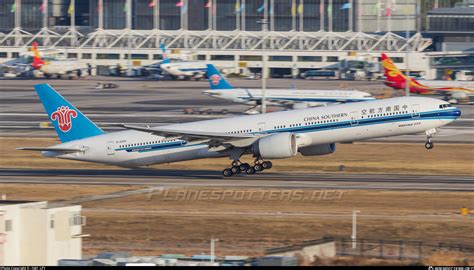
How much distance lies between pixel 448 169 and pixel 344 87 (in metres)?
89.4

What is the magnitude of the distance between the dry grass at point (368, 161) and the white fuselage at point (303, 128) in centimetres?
490

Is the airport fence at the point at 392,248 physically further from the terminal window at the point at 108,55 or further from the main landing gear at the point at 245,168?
the terminal window at the point at 108,55

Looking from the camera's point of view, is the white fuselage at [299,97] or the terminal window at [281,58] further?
the terminal window at [281,58]

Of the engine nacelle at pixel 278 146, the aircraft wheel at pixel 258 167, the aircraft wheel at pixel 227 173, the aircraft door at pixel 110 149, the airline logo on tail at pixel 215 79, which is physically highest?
the airline logo on tail at pixel 215 79

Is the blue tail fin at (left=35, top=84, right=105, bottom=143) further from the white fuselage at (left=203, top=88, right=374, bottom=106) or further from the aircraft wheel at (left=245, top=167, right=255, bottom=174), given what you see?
the white fuselage at (left=203, top=88, right=374, bottom=106)

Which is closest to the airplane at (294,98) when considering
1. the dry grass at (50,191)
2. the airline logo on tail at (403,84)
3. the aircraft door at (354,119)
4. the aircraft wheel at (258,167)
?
the airline logo on tail at (403,84)

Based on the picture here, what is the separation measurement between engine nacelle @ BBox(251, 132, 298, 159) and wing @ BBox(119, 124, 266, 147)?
1344 mm

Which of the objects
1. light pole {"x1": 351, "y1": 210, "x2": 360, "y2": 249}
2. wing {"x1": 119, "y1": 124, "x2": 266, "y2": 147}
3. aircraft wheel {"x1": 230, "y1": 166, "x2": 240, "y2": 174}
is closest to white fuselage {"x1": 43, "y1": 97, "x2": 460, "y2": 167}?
wing {"x1": 119, "y1": 124, "x2": 266, "y2": 147}

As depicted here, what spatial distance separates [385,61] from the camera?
13600 cm

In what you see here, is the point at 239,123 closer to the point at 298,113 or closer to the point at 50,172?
the point at 298,113

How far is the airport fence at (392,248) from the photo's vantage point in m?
37.2

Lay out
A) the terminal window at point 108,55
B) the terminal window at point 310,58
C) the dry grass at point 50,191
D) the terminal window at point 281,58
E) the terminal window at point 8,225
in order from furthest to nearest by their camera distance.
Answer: the terminal window at point 108,55 < the terminal window at point 310,58 < the terminal window at point 281,58 < the dry grass at point 50,191 < the terminal window at point 8,225

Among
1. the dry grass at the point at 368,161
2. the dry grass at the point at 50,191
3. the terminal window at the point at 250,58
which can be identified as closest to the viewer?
the dry grass at the point at 50,191

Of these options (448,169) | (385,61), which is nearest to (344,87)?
(385,61)
